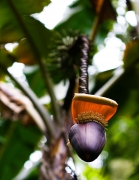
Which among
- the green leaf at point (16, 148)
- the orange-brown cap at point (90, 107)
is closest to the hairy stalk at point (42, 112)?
the green leaf at point (16, 148)

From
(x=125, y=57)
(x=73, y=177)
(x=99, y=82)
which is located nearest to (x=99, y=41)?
(x=99, y=82)

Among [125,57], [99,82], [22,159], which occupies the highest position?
[99,82]

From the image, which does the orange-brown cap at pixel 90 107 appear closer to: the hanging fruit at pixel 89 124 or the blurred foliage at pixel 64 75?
the hanging fruit at pixel 89 124

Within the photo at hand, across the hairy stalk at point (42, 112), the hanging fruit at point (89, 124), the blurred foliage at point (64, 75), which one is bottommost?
the hanging fruit at point (89, 124)

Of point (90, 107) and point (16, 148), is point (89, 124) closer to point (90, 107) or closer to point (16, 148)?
point (90, 107)

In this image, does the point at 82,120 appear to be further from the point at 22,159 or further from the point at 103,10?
the point at 22,159

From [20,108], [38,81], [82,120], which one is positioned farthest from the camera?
[38,81]

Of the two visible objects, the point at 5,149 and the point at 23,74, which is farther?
the point at 23,74

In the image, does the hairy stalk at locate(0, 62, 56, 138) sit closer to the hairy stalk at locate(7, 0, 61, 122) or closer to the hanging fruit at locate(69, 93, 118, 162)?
the hairy stalk at locate(7, 0, 61, 122)

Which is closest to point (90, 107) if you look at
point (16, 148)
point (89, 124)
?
point (89, 124)
